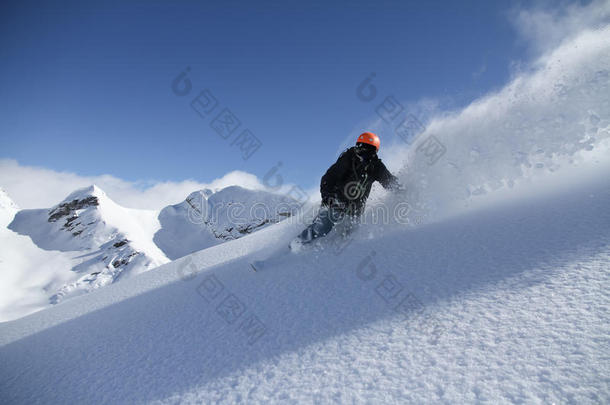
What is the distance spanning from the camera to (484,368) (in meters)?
1.26

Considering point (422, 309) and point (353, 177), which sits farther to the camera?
point (353, 177)

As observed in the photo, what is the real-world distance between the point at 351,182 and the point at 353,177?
3.3 inches

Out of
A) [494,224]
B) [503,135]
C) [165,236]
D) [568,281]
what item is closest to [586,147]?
[503,135]

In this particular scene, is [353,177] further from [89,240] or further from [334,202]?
[89,240]

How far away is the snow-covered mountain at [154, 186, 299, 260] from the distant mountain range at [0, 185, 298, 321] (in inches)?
16.1

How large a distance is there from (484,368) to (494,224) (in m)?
2.16

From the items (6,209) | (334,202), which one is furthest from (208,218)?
(334,202)

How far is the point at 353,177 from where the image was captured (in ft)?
13.5

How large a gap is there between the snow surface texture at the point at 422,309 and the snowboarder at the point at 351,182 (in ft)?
1.34

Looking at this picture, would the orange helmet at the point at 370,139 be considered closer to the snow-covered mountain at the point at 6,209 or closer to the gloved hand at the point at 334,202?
the gloved hand at the point at 334,202

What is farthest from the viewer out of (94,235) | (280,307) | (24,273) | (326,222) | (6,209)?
(6,209)

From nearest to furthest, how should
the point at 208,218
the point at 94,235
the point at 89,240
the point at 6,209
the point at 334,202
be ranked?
the point at 334,202
the point at 89,240
the point at 94,235
the point at 6,209
the point at 208,218

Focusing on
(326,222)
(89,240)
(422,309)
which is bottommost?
(422,309)

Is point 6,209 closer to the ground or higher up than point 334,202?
higher up
